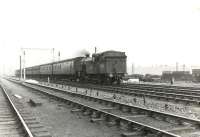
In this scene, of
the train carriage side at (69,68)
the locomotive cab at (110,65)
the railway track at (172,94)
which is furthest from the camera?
the train carriage side at (69,68)

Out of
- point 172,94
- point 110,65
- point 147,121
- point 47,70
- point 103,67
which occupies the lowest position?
point 147,121

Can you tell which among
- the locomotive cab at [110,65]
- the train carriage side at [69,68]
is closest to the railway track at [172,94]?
the locomotive cab at [110,65]

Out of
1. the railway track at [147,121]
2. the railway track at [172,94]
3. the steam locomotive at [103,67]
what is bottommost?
the railway track at [147,121]

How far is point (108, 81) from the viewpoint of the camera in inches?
1215

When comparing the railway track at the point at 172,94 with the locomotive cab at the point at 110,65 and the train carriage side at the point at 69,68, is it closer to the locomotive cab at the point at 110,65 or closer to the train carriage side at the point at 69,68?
the locomotive cab at the point at 110,65

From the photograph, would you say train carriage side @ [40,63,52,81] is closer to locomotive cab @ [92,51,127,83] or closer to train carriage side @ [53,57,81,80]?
train carriage side @ [53,57,81,80]

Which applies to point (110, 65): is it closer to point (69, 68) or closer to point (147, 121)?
point (69, 68)

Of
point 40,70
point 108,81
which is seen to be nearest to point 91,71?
point 108,81

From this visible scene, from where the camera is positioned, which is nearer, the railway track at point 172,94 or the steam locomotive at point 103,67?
the railway track at point 172,94

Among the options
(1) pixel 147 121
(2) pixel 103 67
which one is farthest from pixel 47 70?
(1) pixel 147 121

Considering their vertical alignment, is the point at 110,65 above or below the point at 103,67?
above

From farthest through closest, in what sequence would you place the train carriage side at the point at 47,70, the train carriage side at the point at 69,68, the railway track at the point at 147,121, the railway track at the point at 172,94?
the train carriage side at the point at 47,70 < the train carriage side at the point at 69,68 < the railway track at the point at 172,94 < the railway track at the point at 147,121

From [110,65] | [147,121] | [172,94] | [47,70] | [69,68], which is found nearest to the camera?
[147,121]

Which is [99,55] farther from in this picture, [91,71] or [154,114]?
[154,114]
